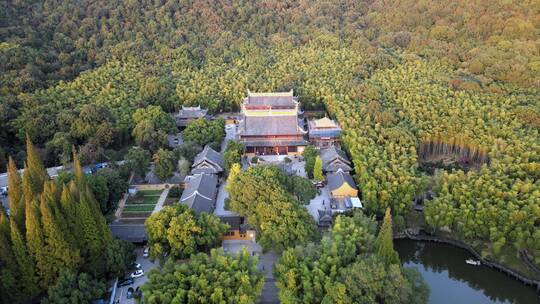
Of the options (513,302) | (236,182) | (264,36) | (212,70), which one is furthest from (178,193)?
(264,36)

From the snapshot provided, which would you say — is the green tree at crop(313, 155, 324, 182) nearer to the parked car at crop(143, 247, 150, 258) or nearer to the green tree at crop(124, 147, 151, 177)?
the green tree at crop(124, 147, 151, 177)

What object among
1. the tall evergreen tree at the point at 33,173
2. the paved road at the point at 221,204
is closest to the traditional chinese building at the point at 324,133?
the paved road at the point at 221,204

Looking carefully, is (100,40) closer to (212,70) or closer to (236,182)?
(212,70)

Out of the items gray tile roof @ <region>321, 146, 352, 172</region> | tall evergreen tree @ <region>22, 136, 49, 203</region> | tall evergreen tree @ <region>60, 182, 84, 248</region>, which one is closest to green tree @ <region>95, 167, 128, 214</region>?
tall evergreen tree @ <region>22, 136, 49, 203</region>

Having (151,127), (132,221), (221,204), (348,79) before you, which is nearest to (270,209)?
(221,204)

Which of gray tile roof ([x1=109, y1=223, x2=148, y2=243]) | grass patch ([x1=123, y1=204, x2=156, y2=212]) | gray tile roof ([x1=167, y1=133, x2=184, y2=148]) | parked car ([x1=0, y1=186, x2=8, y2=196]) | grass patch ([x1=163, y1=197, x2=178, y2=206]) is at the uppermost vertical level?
gray tile roof ([x1=167, y1=133, x2=184, y2=148])
